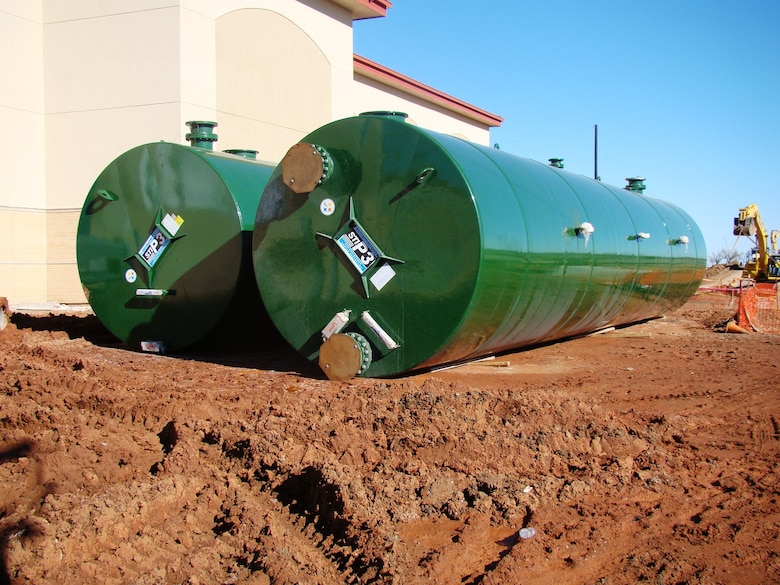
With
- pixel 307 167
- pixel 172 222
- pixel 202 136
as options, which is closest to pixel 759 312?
pixel 202 136

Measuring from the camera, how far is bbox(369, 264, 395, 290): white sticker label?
7234 millimetres

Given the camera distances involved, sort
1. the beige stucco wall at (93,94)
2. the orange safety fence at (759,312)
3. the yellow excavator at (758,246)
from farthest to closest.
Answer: the yellow excavator at (758,246), the beige stucco wall at (93,94), the orange safety fence at (759,312)

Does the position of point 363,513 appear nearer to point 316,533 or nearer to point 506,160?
point 316,533

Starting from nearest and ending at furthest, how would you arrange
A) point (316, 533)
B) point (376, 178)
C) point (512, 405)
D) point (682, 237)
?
point (316, 533) < point (512, 405) < point (376, 178) < point (682, 237)

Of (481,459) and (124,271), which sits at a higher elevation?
(124,271)

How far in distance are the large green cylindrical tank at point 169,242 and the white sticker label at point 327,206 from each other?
142 centimetres

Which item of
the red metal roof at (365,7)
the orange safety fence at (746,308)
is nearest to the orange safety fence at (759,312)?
the orange safety fence at (746,308)

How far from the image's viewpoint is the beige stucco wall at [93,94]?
50.1 ft

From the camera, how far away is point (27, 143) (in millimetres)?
16062

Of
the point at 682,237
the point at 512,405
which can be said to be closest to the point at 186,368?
the point at 512,405

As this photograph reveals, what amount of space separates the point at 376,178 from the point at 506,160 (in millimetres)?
2071

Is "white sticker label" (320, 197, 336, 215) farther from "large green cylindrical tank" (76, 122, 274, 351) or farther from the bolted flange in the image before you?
"large green cylindrical tank" (76, 122, 274, 351)

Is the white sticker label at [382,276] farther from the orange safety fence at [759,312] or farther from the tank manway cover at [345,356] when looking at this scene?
the orange safety fence at [759,312]

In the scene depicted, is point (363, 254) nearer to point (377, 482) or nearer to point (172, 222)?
point (172, 222)
